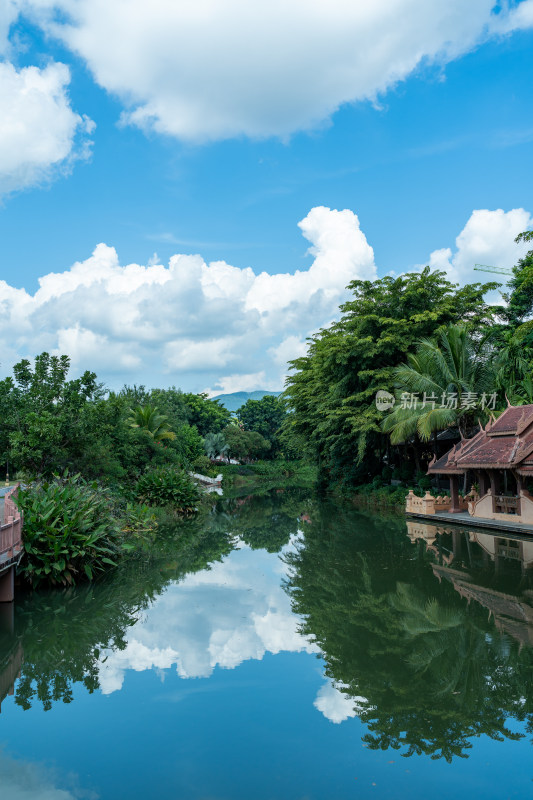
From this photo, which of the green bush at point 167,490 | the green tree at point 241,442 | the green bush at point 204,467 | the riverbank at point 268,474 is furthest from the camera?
the green tree at point 241,442

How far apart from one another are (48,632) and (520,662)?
256 inches

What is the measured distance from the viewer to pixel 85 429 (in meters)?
16.6

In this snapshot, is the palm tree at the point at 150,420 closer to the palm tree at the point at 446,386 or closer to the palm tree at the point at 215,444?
the palm tree at the point at 446,386

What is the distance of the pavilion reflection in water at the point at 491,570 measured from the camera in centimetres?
852

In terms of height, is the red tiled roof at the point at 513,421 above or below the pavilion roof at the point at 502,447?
above

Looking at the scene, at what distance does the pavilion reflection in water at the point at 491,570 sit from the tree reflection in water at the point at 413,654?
0.65ft

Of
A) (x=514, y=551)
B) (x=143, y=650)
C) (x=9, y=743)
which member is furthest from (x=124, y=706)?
(x=514, y=551)

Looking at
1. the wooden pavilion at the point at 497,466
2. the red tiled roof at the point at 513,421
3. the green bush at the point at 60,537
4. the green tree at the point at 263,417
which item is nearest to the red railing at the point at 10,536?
the green bush at the point at 60,537

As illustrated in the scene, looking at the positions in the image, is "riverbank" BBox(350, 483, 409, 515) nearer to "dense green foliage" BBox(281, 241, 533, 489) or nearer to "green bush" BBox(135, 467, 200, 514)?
"dense green foliage" BBox(281, 241, 533, 489)

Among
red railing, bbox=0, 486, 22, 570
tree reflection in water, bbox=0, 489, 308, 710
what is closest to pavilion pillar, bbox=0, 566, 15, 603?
tree reflection in water, bbox=0, 489, 308, 710

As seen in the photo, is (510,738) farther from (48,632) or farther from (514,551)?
(514,551)

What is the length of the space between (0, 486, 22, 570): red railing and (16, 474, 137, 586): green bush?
59 centimetres

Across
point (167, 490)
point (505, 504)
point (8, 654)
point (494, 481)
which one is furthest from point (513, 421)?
point (8, 654)

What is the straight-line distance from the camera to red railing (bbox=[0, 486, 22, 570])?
8.77 metres
